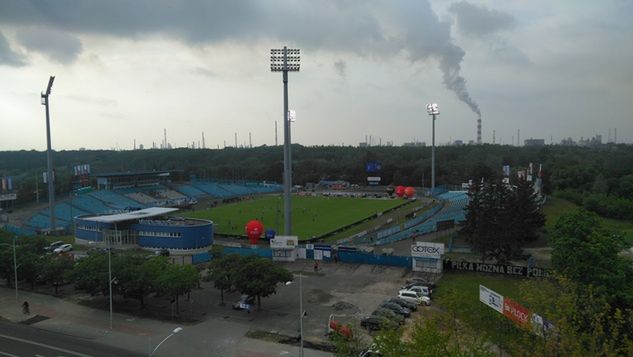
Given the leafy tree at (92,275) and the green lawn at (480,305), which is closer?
the green lawn at (480,305)

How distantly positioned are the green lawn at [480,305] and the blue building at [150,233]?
23662 mm

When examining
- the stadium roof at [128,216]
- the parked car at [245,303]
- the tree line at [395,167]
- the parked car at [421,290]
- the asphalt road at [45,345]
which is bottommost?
the asphalt road at [45,345]

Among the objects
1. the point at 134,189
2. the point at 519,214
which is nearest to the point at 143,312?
the point at 519,214

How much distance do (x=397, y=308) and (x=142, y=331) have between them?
14.7 m

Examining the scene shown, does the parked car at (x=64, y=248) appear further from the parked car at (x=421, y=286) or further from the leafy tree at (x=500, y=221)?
the leafy tree at (x=500, y=221)

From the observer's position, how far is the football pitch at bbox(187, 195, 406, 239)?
64225 mm

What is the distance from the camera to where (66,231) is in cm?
6381

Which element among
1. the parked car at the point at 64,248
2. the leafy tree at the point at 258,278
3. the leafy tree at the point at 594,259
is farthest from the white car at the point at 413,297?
the parked car at the point at 64,248

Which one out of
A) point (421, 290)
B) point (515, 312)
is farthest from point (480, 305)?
point (515, 312)

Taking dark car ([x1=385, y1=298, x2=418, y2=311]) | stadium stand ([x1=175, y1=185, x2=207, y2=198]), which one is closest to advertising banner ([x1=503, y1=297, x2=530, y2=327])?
dark car ([x1=385, y1=298, x2=418, y2=311])

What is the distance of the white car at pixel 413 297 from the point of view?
31.4 meters

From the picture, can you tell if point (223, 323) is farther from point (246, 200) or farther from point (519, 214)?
point (246, 200)

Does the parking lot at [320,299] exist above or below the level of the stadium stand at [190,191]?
below

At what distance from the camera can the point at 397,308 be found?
2969 cm
